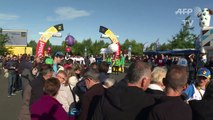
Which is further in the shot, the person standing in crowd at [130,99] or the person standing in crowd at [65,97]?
the person standing in crowd at [65,97]

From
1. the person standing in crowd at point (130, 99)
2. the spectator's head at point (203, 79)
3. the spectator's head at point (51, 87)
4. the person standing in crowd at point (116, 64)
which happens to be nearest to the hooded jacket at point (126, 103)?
the person standing in crowd at point (130, 99)

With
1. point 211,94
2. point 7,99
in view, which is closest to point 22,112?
point 211,94

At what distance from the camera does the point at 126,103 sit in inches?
106

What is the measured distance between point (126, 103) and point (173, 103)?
0.46m

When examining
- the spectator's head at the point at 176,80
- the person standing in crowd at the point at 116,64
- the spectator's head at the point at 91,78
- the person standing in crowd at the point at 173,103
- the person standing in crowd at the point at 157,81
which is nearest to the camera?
the person standing in crowd at the point at 173,103

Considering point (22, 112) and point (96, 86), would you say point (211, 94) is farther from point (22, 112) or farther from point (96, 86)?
point (22, 112)

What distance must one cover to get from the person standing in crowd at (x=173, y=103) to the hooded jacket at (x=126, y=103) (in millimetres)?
205

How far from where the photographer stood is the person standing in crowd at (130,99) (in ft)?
8.75

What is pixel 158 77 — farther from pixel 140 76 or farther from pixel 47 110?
pixel 47 110

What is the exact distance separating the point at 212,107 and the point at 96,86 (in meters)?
1.57

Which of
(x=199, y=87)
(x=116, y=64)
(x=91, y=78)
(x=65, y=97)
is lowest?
(x=116, y=64)

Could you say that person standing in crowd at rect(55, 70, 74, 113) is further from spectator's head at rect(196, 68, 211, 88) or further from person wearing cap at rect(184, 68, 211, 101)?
spectator's head at rect(196, 68, 211, 88)

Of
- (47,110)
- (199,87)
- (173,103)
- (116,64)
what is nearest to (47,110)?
(47,110)

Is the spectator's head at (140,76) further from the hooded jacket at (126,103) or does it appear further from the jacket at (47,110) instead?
the jacket at (47,110)
